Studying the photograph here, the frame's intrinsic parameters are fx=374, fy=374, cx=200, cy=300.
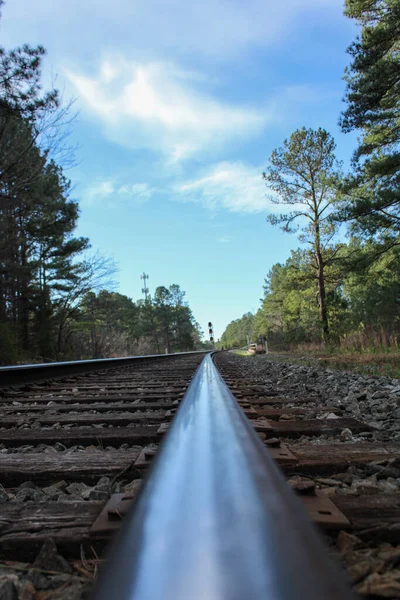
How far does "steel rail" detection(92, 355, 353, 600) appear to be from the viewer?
0.47m

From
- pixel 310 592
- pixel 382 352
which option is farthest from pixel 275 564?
pixel 382 352

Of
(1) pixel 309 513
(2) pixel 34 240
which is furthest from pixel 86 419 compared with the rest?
(2) pixel 34 240

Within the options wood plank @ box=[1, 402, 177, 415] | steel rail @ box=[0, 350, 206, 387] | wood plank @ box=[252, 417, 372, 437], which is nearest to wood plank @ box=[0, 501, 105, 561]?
wood plank @ box=[252, 417, 372, 437]

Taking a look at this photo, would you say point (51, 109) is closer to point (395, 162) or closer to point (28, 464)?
point (395, 162)

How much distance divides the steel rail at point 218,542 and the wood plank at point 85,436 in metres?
1.18

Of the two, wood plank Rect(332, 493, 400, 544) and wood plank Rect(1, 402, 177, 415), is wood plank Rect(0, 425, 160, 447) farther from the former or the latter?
wood plank Rect(332, 493, 400, 544)

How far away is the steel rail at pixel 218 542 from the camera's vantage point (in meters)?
0.47

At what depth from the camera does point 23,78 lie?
11.1 m

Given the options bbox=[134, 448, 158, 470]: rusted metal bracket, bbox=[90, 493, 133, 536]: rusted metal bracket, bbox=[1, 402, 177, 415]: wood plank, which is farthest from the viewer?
bbox=[1, 402, 177, 415]: wood plank

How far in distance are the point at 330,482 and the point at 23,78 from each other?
44.0 feet

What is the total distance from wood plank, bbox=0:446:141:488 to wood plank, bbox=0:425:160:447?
0.31 m

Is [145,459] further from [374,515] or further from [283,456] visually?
[374,515]

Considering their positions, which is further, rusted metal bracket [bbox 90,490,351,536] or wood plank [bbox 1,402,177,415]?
wood plank [bbox 1,402,177,415]

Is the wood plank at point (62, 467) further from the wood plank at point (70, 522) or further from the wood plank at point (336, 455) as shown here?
the wood plank at point (336, 455)
